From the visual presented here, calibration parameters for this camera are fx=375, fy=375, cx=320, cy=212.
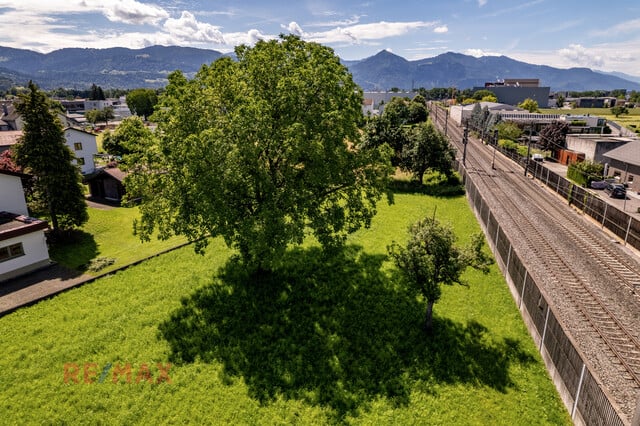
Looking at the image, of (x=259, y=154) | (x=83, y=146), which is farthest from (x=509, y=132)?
(x=83, y=146)

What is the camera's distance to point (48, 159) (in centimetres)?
3266

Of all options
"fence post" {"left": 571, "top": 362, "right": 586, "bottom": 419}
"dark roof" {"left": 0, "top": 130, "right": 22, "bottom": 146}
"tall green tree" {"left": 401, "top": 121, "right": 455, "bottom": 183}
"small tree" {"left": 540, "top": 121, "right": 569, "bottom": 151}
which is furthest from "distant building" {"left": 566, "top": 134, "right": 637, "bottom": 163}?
"dark roof" {"left": 0, "top": 130, "right": 22, "bottom": 146}

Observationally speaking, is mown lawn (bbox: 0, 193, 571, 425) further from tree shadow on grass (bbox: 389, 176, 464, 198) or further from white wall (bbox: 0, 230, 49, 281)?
tree shadow on grass (bbox: 389, 176, 464, 198)

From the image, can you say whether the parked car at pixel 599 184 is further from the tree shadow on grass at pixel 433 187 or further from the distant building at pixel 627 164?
the tree shadow on grass at pixel 433 187

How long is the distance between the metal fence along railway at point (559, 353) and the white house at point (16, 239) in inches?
1331

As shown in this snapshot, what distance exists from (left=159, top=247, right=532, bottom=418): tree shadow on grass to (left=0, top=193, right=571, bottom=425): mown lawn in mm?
69

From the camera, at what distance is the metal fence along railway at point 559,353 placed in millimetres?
13561

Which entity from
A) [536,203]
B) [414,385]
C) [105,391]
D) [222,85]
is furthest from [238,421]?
[536,203]

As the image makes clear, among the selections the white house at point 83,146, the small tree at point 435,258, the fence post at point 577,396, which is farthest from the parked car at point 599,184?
the white house at point 83,146

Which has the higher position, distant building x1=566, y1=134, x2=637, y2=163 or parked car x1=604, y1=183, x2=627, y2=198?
distant building x1=566, y1=134, x2=637, y2=163

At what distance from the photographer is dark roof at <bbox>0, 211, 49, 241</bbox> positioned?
26.7m

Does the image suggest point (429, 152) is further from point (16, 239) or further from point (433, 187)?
point (16, 239)

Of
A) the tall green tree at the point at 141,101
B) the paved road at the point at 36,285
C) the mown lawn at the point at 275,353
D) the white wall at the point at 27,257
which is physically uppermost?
the tall green tree at the point at 141,101

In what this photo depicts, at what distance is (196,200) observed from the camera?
21.7 metres
